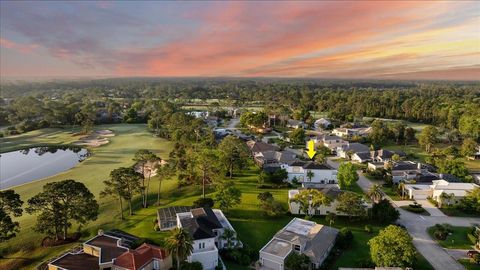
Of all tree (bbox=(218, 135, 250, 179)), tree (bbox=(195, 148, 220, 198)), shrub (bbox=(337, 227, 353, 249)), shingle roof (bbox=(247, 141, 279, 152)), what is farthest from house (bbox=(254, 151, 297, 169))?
shrub (bbox=(337, 227, 353, 249))

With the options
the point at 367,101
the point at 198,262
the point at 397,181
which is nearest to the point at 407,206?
the point at 397,181

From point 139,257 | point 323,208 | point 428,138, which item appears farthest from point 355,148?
point 139,257

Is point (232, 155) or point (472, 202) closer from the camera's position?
point (472, 202)

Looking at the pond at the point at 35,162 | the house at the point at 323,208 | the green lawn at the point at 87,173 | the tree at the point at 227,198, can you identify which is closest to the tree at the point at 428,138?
the house at the point at 323,208

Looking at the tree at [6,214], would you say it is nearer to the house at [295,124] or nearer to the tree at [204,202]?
the tree at [204,202]

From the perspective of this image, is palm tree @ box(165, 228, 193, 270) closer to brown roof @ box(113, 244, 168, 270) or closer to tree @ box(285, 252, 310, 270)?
brown roof @ box(113, 244, 168, 270)

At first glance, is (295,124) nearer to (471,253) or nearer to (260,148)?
(260,148)
